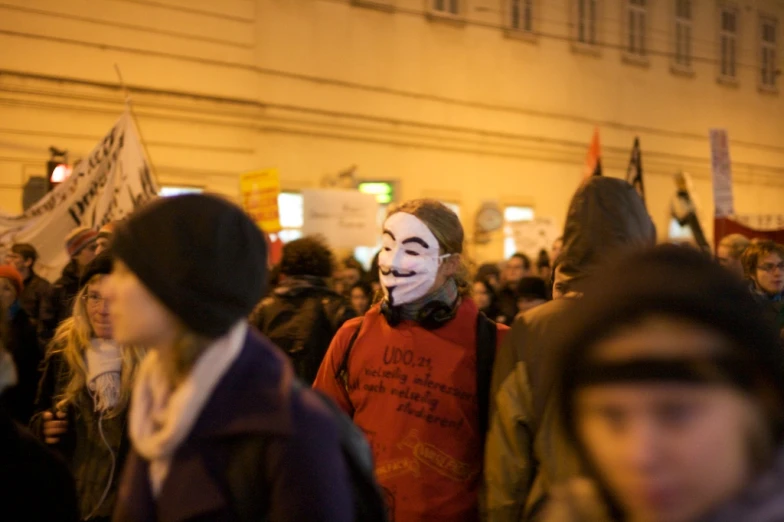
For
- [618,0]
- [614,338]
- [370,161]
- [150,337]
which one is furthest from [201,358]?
[618,0]

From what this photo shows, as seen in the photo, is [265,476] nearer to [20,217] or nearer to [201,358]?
[201,358]

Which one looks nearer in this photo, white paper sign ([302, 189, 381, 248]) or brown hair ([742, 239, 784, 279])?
brown hair ([742, 239, 784, 279])

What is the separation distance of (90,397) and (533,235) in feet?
39.8

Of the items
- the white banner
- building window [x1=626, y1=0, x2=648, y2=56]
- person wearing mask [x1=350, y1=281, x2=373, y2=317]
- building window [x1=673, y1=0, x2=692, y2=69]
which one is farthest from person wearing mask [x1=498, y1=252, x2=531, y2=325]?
building window [x1=673, y1=0, x2=692, y2=69]

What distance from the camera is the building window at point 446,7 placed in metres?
18.7

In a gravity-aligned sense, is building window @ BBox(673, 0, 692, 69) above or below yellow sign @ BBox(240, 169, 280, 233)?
above

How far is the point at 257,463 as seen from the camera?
201 centimetres

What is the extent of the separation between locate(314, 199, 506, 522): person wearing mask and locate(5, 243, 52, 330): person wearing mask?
482 centimetres

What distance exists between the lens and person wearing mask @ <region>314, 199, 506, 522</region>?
3463 millimetres

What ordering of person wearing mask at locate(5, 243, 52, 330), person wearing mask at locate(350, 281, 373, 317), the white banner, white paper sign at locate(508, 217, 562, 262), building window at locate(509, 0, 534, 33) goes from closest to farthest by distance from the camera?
person wearing mask at locate(5, 243, 52, 330) → person wearing mask at locate(350, 281, 373, 317) → the white banner → white paper sign at locate(508, 217, 562, 262) → building window at locate(509, 0, 534, 33)

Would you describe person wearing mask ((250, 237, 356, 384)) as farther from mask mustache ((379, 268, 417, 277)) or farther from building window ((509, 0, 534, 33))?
building window ((509, 0, 534, 33))

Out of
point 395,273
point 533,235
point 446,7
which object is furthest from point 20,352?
point 446,7

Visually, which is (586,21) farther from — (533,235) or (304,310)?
(304,310)

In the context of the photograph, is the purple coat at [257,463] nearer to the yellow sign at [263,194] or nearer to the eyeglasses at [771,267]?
the eyeglasses at [771,267]
